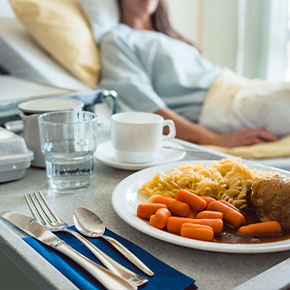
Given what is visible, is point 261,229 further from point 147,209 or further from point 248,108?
point 248,108

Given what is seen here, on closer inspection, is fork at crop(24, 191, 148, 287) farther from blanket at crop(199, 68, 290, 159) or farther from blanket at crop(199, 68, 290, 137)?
blanket at crop(199, 68, 290, 137)

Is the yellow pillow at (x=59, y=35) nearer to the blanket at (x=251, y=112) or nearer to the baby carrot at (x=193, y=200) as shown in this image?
the blanket at (x=251, y=112)

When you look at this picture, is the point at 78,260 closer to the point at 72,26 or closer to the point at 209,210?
the point at 209,210

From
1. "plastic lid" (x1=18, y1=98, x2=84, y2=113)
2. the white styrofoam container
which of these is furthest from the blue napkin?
"plastic lid" (x1=18, y1=98, x2=84, y2=113)

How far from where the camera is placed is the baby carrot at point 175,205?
653mm

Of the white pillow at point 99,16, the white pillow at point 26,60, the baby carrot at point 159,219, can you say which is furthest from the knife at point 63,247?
the white pillow at point 99,16

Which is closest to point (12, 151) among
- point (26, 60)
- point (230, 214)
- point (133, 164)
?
point (133, 164)

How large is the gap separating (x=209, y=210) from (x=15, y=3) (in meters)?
1.68

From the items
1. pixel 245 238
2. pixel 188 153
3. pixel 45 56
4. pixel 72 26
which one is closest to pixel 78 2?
pixel 72 26

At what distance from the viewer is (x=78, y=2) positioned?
226cm

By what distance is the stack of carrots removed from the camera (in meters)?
0.60

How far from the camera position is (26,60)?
6.03 feet

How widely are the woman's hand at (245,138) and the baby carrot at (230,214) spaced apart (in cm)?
121

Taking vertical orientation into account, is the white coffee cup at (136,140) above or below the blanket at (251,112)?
above
